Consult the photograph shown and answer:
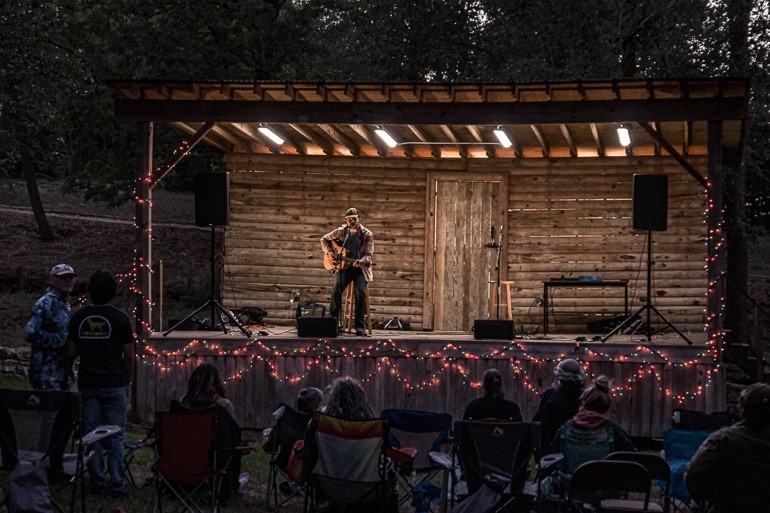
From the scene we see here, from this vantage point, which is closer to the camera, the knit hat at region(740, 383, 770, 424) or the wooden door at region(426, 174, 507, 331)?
the knit hat at region(740, 383, 770, 424)

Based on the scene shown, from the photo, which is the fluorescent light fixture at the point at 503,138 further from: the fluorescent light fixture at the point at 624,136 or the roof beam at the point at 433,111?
the fluorescent light fixture at the point at 624,136

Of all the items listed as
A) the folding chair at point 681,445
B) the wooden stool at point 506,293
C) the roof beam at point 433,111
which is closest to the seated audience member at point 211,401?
the folding chair at point 681,445

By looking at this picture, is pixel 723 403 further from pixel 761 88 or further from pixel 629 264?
pixel 761 88

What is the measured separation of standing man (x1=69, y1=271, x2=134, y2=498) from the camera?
28.8ft

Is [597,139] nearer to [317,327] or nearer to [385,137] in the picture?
[385,137]

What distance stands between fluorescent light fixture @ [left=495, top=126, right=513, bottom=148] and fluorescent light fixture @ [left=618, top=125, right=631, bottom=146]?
1411 millimetres

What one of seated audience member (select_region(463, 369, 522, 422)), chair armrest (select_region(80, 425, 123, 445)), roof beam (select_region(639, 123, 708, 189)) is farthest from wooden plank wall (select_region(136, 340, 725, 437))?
chair armrest (select_region(80, 425, 123, 445))

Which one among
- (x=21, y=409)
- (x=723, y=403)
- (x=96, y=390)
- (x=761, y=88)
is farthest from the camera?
(x=761, y=88)

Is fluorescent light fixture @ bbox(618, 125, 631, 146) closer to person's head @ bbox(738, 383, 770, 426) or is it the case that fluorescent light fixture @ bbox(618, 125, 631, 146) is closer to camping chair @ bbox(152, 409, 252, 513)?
camping chair @ bbox(152, 409, 252, 513)

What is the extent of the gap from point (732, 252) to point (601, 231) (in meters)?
5.43

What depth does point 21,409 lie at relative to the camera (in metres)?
7.62

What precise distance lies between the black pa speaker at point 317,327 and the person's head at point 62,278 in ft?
14.6

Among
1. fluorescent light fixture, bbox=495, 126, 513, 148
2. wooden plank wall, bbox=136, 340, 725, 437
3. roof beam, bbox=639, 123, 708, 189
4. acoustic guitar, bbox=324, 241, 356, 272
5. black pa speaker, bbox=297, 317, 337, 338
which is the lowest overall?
wooden plank wall, bbox=136, 340, 725, 437

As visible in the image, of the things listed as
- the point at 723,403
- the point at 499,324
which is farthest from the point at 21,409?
the point at 723,403
